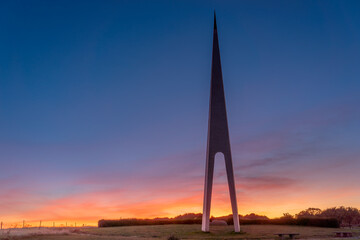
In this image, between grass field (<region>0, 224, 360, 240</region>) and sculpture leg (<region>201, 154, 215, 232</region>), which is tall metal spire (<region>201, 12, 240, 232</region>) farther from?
grass field (<region>0, 224, 360, 240</region>)

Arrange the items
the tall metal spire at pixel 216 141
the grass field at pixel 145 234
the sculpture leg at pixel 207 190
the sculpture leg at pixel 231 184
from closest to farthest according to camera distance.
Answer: the grass field at pixel 145 234
the sculpture leg at pixel 207 190
the tall metal spire at pixel 216 141
the sculpture leg at pixel 231 184

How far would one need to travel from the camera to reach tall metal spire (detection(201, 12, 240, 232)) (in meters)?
25.8

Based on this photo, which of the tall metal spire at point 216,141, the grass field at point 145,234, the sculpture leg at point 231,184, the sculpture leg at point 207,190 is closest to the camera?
the grass field at point 145,234

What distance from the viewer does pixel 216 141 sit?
1047 inches

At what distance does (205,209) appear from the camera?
25719 mm

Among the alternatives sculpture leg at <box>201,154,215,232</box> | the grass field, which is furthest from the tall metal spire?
the grass field

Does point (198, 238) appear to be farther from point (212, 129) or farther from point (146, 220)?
point (146, 220)

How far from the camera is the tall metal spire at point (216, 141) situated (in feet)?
84.6

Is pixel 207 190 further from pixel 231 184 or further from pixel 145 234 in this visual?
pixel 145 234

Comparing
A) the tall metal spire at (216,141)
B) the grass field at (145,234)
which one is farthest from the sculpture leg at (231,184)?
the grass field at (145,234)

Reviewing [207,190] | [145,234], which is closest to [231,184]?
[207,190]

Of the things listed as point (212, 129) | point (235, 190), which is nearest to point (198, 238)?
point (235, 190)

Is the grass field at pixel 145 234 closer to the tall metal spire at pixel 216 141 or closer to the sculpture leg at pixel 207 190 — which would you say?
the sculpture leg at pixel 207 190

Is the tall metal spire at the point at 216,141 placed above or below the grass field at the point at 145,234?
above
